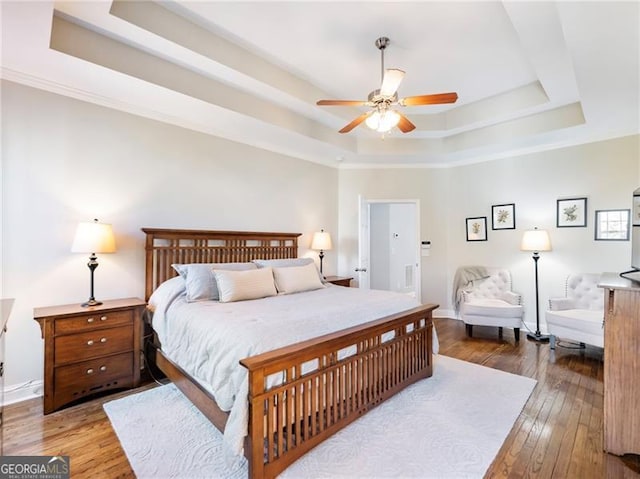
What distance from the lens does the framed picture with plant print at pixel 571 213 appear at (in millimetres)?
4074

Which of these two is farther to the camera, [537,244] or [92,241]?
[537,244]

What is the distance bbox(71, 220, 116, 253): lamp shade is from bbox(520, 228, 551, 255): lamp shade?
4940mm

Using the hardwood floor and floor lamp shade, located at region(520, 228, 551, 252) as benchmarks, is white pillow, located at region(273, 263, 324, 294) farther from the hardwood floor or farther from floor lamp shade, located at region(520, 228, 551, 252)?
floor lamp shade, located at region(520, 228, 551, 252)

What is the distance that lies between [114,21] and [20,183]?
1.53m

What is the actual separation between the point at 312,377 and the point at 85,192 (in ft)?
8.84

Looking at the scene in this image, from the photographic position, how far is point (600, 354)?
3.57 m

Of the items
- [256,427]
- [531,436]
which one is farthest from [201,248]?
[531,436]

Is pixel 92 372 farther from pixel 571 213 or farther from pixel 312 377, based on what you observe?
pixel 571 213

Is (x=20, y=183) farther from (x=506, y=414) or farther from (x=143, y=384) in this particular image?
(x=506, y=414)

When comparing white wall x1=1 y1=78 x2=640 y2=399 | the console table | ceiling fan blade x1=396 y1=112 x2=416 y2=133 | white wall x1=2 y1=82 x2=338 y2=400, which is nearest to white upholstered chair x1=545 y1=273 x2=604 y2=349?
white wall x1=1 y1=78 x2=640 y2=399

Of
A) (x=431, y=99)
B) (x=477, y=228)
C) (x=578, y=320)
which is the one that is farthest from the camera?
(x=477, y=228)

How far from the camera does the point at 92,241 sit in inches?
104

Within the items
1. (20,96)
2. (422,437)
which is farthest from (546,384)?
(20,96)

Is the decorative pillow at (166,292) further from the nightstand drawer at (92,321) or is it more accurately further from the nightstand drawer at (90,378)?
→ the nightstand drawer at (90,378)
